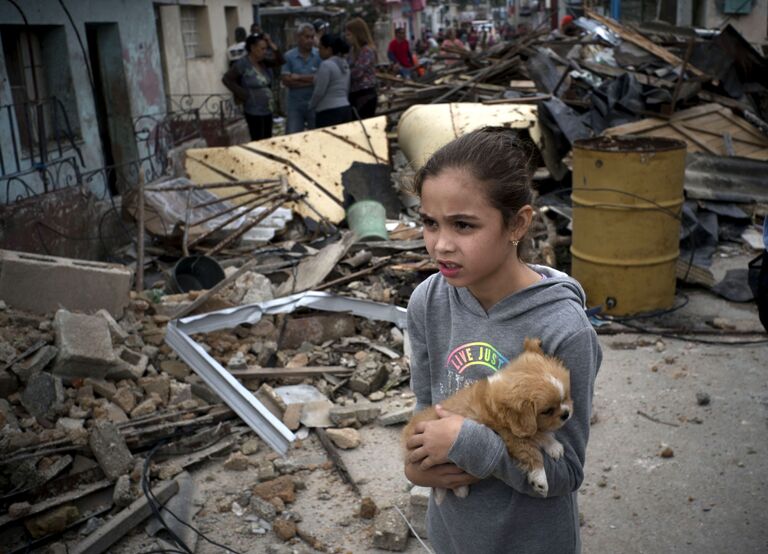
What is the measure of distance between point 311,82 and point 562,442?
10.5 metres

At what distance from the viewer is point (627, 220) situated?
21.5 ft

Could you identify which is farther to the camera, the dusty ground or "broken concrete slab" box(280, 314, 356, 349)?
"broken concrete slab" box(280, 314, 356, 349)

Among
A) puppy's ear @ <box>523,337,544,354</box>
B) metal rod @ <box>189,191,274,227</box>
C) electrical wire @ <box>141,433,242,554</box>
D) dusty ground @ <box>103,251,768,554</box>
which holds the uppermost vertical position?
puppy's ear @ <box>523,337,544,354</box>

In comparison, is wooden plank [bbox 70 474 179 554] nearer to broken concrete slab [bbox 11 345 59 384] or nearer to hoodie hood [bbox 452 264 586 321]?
broken concrete slab [bbox 11 345 59 384]

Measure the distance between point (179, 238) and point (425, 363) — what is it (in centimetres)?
682

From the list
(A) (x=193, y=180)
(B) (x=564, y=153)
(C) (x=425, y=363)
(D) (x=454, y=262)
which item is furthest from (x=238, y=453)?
(B) (x=564, y=153)

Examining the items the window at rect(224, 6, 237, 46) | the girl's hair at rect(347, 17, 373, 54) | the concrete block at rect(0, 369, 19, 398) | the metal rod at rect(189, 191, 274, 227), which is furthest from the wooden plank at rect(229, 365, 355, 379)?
the window at rect(224, 6, 237, 46)

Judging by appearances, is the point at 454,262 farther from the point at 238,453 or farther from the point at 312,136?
the point at 312,136

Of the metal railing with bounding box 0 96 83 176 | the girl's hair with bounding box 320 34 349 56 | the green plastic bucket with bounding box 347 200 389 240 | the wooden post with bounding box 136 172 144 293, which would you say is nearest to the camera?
the wooden post with bounding box 136 172 144 293

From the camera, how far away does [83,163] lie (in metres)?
10.5

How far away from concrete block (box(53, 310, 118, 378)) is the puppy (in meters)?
3.95

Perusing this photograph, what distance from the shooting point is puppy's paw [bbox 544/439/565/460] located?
1.74 metres

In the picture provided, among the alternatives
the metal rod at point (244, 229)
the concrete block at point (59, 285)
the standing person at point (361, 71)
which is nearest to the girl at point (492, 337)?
the concrete block at point (59, 285)

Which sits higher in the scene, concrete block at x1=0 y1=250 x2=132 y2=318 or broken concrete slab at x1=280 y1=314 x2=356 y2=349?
concrete block at x1=0 y1=250 x2=132 y2=318
